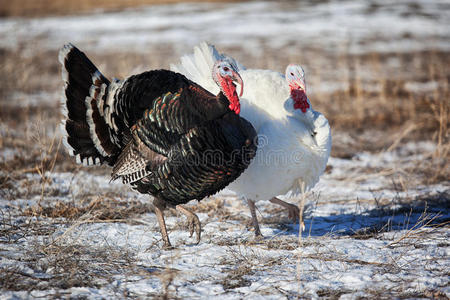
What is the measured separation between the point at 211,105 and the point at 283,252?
Answer: 1.24m

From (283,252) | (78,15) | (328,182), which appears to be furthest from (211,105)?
(78,15)

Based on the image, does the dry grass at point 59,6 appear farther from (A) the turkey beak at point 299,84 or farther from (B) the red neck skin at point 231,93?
(B) the red neck skin at point 231,93

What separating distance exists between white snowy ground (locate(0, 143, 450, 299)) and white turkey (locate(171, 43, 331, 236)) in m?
0.40

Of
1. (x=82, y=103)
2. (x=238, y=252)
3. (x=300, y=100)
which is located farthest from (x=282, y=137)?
(x=82, y=103)

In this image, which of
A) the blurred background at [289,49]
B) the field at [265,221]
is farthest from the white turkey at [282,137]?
the blurred background at [289,49]

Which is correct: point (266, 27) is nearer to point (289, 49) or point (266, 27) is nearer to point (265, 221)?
point (289, 49)

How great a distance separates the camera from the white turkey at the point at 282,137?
3617 millimetres

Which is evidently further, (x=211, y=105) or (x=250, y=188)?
(x=250, y=188)

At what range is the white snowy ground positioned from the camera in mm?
2729

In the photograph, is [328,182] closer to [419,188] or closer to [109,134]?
[419,188]

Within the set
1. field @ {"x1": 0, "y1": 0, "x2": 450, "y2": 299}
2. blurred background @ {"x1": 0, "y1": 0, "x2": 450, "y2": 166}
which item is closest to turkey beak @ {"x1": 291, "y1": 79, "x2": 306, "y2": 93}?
field @ {"x1": 0, "y1": 0, "x2": 450, "y2": 299}

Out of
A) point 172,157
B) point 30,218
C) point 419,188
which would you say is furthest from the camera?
point 419,188

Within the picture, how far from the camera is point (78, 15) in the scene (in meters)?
24.4

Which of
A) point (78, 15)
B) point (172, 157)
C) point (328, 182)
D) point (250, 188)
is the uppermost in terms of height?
point (78, 15)
